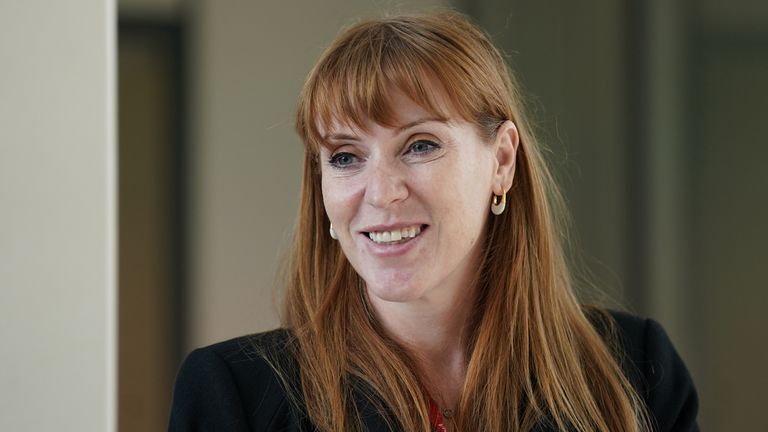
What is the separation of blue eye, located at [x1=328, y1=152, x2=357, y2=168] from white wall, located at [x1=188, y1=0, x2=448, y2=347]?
2.33m

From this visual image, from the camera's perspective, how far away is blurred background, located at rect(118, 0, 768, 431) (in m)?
4.17

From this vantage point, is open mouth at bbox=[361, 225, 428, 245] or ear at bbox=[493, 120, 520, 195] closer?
open mouth at bbox=[361, 225, 428, 245]

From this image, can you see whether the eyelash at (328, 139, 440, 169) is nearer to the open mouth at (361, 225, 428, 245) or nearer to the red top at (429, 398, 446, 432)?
the open mouth at (361, 225, 428, 245)

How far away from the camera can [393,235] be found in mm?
1930

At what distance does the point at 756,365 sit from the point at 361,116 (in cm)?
285

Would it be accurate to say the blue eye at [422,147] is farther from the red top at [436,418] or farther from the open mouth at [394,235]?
the red top at [436,418]

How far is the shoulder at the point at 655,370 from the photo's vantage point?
2.22 m

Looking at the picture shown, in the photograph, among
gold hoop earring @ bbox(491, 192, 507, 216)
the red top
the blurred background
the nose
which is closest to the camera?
the nose
